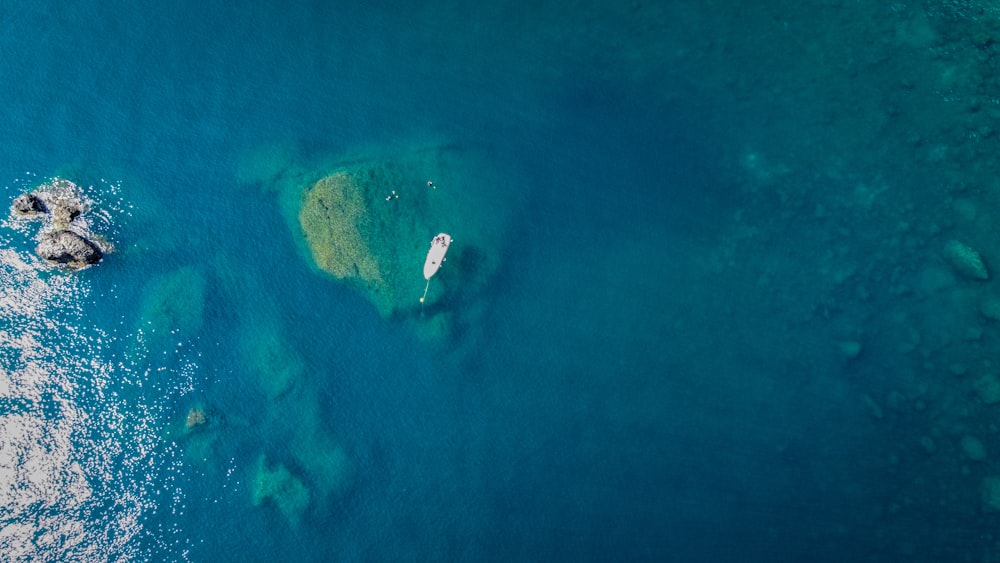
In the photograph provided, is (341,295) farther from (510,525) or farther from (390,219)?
(510,525)

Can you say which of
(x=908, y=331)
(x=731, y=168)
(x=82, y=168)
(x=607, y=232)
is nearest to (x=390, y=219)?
(x=607, y=232)

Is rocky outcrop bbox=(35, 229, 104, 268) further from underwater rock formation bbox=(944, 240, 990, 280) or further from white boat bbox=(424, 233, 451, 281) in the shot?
underwater rock formation bbox=(944, 240, 990, 280)

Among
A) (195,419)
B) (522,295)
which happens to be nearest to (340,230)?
(522,295)

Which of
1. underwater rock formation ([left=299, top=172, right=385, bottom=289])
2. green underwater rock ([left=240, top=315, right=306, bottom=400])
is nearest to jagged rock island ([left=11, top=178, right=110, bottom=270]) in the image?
green underwater rock ([left=240, top=315, right=306, bottom=400])

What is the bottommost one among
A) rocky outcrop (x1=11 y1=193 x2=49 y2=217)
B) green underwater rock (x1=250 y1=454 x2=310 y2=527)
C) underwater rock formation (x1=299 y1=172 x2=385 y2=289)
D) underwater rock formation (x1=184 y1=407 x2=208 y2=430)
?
green underwater rock (x1=250 y1=454 x2=310 y2=527)

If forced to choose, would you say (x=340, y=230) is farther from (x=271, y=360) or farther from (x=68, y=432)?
(x=68, y=432)

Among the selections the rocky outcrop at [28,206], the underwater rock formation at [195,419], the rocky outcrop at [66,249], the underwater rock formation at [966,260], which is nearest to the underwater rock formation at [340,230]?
the underwater rock formation at [195,419]

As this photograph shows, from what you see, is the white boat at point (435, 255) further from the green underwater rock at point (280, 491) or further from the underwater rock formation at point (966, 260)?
the underwater rock formation at point (966, 260)
